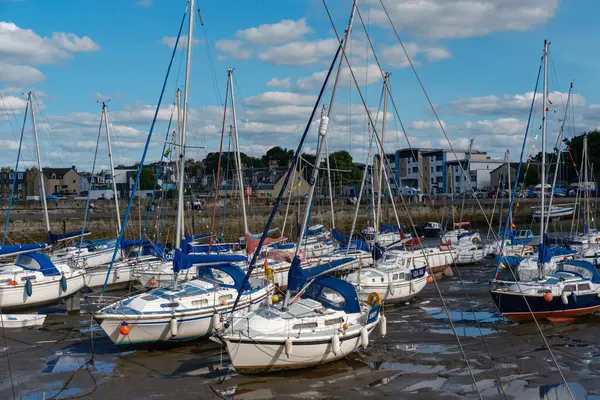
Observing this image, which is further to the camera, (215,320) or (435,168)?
(435,168)

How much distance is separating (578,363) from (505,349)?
224 centimetres

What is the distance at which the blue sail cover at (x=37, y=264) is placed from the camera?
88.1 feet

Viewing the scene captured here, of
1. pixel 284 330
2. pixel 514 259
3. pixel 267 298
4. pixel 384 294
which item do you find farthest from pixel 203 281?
pixel 514 259

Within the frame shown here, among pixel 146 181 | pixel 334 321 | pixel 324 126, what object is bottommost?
pixel 334 321

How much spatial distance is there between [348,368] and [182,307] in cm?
550

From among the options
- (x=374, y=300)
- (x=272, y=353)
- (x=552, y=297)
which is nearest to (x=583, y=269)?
(x=552, y=297)

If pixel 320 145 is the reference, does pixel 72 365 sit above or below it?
below

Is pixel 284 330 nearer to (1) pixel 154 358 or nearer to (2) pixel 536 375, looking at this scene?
(1) pixel 154 358

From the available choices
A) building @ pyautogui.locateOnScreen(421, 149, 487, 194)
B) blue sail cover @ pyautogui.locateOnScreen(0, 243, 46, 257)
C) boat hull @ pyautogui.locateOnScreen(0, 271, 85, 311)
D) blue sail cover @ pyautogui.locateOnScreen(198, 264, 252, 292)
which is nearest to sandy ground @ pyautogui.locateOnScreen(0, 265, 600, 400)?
blue sail cover @ pyautogui.locateOnScreen(198, 264, 252, 292)

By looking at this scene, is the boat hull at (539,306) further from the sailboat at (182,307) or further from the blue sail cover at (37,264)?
the blue sail cover at (37,264)

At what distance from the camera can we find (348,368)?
18078mm

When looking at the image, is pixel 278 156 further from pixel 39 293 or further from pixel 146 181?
pixel 39 293

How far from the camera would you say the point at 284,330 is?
17.2 metres

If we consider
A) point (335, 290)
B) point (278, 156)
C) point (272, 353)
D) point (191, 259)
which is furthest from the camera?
point (278, 156)
